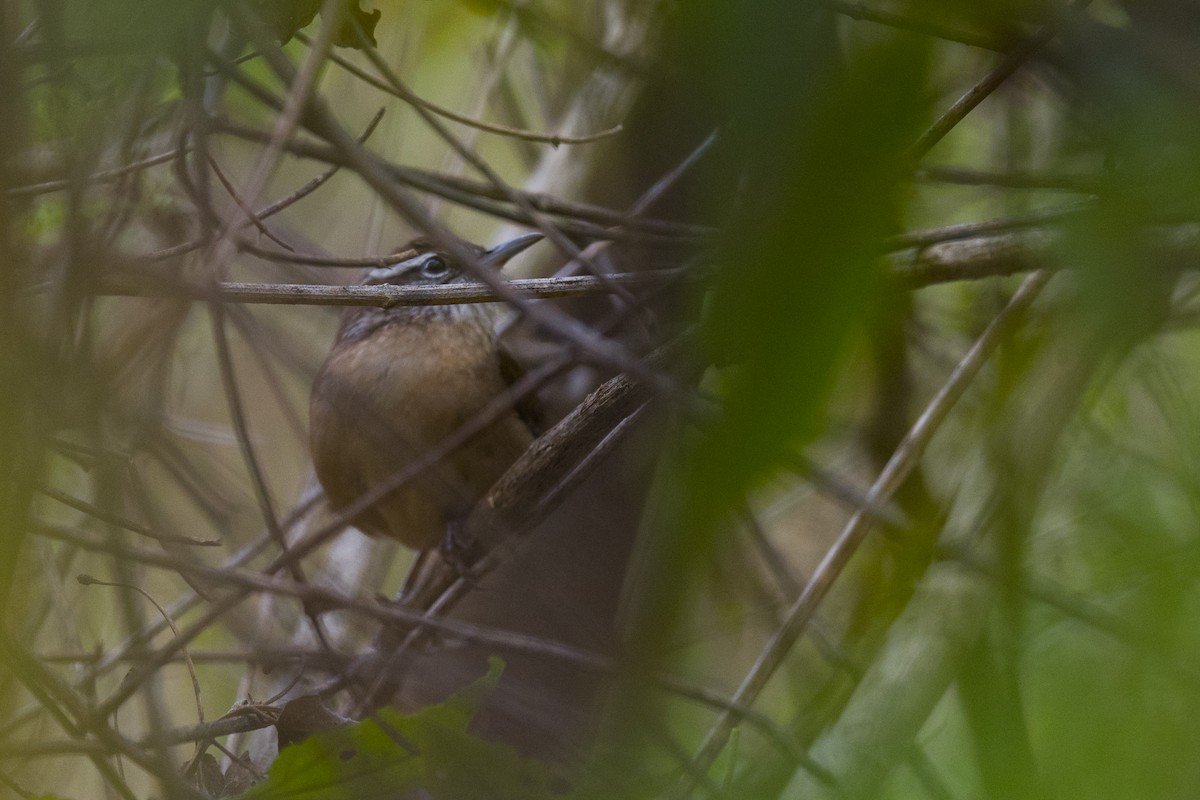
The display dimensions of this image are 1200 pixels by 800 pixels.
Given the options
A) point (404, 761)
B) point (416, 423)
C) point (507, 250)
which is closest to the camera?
point (404, 761)

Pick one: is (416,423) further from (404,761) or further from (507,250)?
(404,761)

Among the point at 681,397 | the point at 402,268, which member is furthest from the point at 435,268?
the point at 681,397

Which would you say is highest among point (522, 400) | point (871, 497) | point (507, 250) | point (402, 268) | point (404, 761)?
point (402, 268)

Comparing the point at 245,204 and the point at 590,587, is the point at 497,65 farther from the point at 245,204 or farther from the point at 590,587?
the point at 245,204

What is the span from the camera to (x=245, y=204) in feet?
5.57

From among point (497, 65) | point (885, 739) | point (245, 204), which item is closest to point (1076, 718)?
point (885, 739)

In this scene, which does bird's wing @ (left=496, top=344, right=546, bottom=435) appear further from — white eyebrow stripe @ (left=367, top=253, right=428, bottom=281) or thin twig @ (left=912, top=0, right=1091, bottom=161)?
thin twig @ (left=912, top=0, right=1091, bottom=161)

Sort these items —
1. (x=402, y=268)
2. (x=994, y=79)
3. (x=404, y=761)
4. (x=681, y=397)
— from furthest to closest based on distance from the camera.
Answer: (x=402, y=268), (x=404, y=761), (x=994, y=79), (x=681, y=397)

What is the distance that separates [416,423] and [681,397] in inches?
99.4

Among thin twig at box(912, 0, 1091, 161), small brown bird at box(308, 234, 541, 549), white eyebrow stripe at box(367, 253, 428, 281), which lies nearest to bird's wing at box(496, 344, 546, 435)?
small brown bird at box(308, 234, 541, 549)

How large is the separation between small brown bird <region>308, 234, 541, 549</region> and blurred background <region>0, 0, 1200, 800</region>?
1.07 feet

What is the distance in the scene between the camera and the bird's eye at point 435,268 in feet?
13.8

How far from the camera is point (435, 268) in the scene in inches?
166

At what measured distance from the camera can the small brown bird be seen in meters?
3.61
